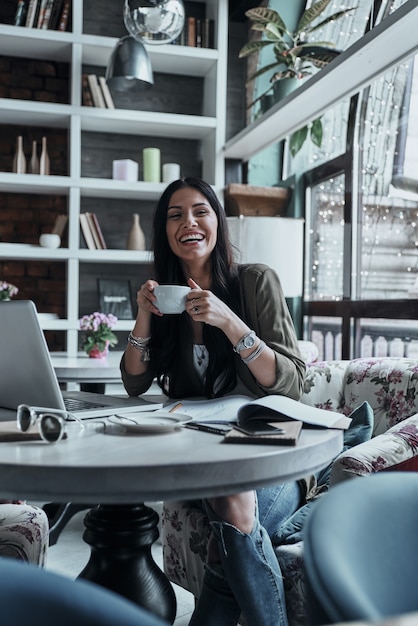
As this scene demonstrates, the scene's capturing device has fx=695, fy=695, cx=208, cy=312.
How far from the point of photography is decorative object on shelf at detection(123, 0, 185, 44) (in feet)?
10.7

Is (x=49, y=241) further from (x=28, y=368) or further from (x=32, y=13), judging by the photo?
(x=28, y=368)

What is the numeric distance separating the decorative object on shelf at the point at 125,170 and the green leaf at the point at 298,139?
3.16 ft

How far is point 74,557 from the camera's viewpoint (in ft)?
8.68

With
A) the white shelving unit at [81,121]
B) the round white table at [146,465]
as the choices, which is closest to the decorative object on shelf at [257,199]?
the white shelving unit at [81,121]

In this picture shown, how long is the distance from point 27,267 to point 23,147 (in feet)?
2.47

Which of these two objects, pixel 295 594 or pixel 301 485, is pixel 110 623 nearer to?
pixel 295 594

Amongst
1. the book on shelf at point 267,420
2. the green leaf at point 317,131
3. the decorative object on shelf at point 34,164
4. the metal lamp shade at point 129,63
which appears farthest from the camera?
the decorative object on shelf at point 34,164

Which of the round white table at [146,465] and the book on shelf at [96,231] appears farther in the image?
the book on shelf at [96,231]

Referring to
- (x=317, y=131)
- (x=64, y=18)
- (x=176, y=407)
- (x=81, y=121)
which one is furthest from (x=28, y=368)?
(x=64, y=18)

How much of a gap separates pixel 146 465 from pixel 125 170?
341 cm

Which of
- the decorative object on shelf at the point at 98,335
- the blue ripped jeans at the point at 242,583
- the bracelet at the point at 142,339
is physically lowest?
the blue ripped jeans at the point at 242,583

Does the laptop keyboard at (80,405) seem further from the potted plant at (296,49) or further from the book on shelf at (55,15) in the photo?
the book on shelf at (55,15)

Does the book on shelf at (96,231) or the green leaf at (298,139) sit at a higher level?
the green leaf at (298,139)

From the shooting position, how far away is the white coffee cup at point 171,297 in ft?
5.10
